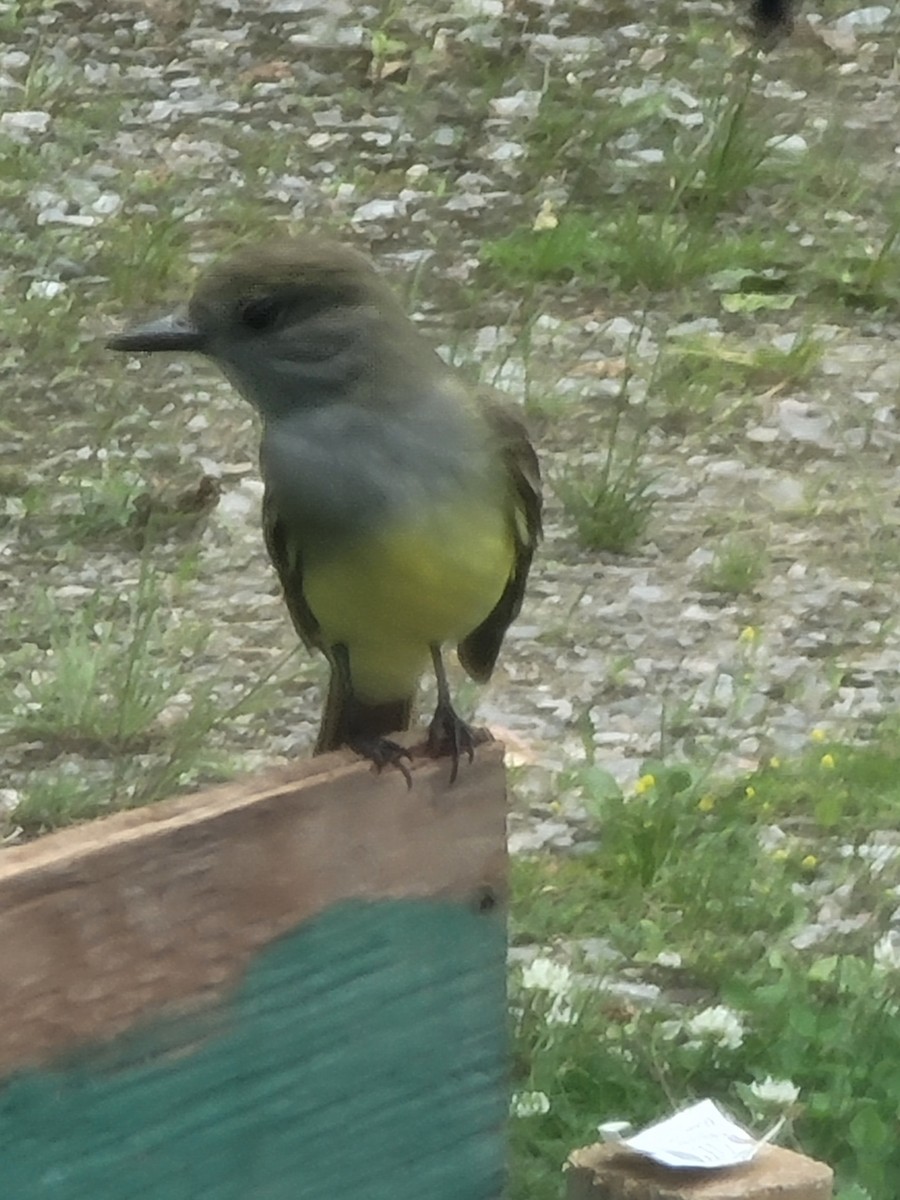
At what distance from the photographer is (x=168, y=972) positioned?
3.57ft

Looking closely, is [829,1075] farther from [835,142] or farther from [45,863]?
[835,142]

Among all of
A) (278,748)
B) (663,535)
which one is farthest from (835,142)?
(278,748)

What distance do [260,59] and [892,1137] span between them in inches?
157

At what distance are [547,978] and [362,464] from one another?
105cm

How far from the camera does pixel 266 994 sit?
1.14 metres

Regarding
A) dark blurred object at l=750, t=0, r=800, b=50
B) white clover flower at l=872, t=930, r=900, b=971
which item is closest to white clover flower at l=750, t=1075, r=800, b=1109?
white clover flower at l=872, t=930, r=900, b=971

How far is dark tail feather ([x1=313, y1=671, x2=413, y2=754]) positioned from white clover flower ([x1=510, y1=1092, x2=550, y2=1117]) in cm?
55

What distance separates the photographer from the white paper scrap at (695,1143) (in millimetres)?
1296

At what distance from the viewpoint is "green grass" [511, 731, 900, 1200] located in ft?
8.52

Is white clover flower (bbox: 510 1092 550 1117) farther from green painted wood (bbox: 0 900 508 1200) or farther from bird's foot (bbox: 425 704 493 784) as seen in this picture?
green painted wood (bbox: 0 900 508 1200)

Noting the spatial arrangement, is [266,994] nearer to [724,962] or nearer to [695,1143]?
[695,1143]

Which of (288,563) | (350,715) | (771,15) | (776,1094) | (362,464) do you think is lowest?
(776,1094)

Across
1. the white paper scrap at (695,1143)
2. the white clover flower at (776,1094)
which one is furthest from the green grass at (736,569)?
the white paper scrap at (695,1143)

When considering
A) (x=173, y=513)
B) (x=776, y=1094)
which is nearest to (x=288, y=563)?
(x=776, y=1094)
